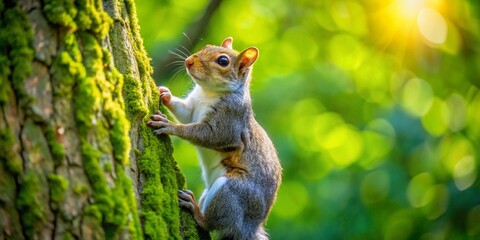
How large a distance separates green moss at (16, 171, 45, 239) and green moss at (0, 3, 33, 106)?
0.26m

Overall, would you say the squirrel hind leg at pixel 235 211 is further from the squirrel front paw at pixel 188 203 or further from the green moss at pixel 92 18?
the green moss at pixel 92 18

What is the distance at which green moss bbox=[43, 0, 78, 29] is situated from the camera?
8.43 ft

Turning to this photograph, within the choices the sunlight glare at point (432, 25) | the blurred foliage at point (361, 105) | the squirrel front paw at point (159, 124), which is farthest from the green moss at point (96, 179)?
the sunlight glare at point (432, 25)

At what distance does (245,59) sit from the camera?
203 inches

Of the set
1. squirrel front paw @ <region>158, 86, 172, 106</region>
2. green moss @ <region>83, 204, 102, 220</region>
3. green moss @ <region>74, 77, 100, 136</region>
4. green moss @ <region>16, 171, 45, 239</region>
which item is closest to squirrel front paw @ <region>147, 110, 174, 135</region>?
squirrel front paw @ <region>158, 86, 172, 106</region>

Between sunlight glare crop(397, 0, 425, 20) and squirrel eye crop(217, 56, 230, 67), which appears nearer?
squirrel eye crop(217, 56, 230, 67)

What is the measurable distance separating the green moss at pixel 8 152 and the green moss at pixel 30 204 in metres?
0.04

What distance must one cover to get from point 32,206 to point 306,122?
31.7ft

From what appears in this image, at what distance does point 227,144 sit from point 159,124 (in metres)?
→ 1.10

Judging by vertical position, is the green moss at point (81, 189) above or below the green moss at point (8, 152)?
below

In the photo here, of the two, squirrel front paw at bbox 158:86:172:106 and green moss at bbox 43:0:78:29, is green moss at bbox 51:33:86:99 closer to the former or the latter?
green moss at bbox 43:0:78:29

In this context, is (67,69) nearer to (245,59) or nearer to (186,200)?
(186,200)

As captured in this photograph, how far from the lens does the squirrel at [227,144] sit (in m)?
4.35

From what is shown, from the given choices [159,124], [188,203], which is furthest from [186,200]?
[159,124]
